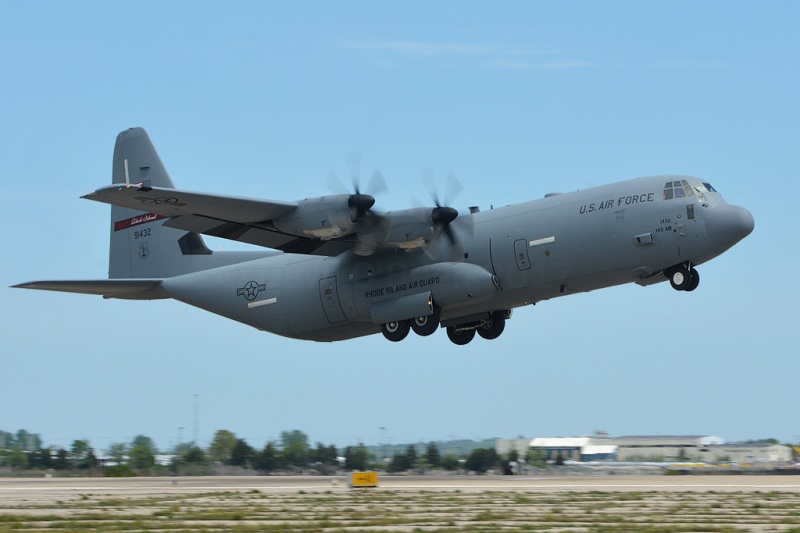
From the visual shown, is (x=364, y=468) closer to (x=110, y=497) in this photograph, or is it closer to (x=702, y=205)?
(x=110, y=497)

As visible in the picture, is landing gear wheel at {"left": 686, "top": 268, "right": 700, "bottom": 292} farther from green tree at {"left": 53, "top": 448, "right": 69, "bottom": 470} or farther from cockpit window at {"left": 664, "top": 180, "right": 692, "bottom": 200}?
green tree at {"left": 53, "top": 448, "right": 69, "bottom": 470}

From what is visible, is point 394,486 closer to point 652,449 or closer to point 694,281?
point 694,281

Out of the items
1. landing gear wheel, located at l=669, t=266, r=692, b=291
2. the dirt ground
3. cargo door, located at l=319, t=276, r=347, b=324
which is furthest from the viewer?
cargo door, located at l=319, t=276, r=347, b=324

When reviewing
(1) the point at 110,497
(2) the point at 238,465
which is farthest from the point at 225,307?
(1) the point at 110,497

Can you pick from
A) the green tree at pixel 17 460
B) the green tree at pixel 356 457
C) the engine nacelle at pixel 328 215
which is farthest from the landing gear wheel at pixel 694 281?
the green tree at pixel 17 460

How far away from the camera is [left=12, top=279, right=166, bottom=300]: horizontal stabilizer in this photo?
97.2 ft

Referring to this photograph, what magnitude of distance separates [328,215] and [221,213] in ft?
9.71

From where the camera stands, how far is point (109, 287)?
31.0 metres

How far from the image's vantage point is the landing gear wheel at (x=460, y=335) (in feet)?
101

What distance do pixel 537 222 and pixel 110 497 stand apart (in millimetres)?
12255

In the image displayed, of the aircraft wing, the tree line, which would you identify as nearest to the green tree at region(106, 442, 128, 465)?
the tree line

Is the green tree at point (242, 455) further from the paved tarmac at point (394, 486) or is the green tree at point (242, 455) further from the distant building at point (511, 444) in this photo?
the distant building at point (511, 444)

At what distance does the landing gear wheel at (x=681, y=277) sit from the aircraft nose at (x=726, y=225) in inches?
47.9

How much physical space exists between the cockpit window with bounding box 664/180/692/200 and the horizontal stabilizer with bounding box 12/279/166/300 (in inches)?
617
